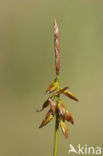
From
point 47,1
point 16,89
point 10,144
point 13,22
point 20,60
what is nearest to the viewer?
point 10,144

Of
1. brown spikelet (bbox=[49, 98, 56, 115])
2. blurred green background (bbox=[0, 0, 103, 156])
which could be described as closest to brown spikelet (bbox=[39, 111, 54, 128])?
brown spikelet (bbox=[49, 98, 56, 115])

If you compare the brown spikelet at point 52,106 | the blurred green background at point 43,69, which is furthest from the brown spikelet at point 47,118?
the blurred green background at point 43,69

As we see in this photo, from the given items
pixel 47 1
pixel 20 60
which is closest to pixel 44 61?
pixel 20 60

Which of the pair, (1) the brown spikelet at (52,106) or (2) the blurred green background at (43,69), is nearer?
(1) the brown spikelet at (52,106)

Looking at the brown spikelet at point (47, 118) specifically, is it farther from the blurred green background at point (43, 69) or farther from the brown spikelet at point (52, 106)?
the blurred green background at point (43, 69)

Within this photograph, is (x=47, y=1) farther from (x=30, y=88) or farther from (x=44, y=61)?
(x=30, y=88)

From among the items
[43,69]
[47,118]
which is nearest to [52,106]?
[47,118]

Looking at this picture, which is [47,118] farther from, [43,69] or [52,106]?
[43,69]

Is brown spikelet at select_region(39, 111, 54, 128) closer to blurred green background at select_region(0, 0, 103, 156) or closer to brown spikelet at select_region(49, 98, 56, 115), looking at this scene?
brown spikelet at select_region(49, 98, 56, 115)
